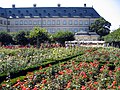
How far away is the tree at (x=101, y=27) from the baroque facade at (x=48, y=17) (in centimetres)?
397

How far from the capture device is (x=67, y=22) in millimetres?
72688

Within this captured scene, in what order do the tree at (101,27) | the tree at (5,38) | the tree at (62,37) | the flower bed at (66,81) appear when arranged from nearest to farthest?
1. the flower bed at (66,81)
2. the tree at (5,38)
3. the tree at (62,37)
4. the tree at (101,27)

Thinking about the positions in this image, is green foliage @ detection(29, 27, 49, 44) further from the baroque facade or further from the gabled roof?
the gabled roof

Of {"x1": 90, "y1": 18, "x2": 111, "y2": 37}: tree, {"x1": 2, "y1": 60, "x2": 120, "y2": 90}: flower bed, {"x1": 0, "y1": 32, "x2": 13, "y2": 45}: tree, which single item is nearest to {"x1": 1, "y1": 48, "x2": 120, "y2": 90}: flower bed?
{"x1": 2, "y1": 60, "x2": 120, "y2": 90}: flower bed

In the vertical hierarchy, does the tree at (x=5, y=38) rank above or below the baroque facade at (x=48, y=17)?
below

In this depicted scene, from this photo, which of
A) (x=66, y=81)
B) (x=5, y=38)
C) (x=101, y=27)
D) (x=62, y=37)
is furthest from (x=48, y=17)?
(x=66, y=81)

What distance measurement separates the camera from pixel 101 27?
66062 millimetres

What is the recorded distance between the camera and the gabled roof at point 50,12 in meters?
70.1

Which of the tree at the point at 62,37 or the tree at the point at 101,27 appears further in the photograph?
the tree at the point at 101,27

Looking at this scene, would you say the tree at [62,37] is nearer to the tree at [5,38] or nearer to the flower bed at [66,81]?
the tree at [5,38]

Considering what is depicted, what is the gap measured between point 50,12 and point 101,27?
39.1 feet

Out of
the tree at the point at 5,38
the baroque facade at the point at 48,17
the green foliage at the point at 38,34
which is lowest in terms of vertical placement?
the tree at the point at 5,38

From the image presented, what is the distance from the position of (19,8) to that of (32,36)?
32.7 metres

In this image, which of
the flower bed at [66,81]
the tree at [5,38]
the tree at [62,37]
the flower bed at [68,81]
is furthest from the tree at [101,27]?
the flower bed at [68,81]
